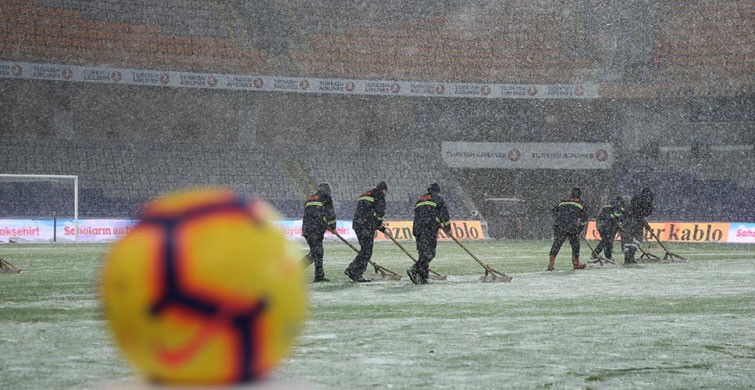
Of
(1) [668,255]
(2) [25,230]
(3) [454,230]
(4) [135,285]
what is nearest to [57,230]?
(2) [25,230]

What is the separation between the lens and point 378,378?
6695mm

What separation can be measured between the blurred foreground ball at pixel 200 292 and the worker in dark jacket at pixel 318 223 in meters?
14.7

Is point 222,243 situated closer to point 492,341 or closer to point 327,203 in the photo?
point 492,341

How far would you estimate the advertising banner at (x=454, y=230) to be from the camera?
36.8 m

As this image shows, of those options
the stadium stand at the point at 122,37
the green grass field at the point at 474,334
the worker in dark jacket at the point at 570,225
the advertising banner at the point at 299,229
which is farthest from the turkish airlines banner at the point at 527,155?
the green grass field at the point at 474,334

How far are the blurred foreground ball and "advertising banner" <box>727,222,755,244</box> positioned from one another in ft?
117

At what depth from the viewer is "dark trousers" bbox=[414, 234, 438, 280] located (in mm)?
16141

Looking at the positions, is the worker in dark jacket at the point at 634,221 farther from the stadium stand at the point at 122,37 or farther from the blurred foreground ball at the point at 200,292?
the blurred foreground ball at the point at 200,292

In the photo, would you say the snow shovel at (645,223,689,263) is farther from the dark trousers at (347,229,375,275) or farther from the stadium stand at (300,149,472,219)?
the stadium stand at (300,149,472,219)

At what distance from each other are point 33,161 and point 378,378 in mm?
32371

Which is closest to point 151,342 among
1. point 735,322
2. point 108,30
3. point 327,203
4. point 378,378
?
point 378,378

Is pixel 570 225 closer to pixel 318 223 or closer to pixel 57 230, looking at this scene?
pixel 318 223

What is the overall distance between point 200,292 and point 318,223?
15.0 metres

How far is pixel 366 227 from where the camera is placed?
16516 mm
